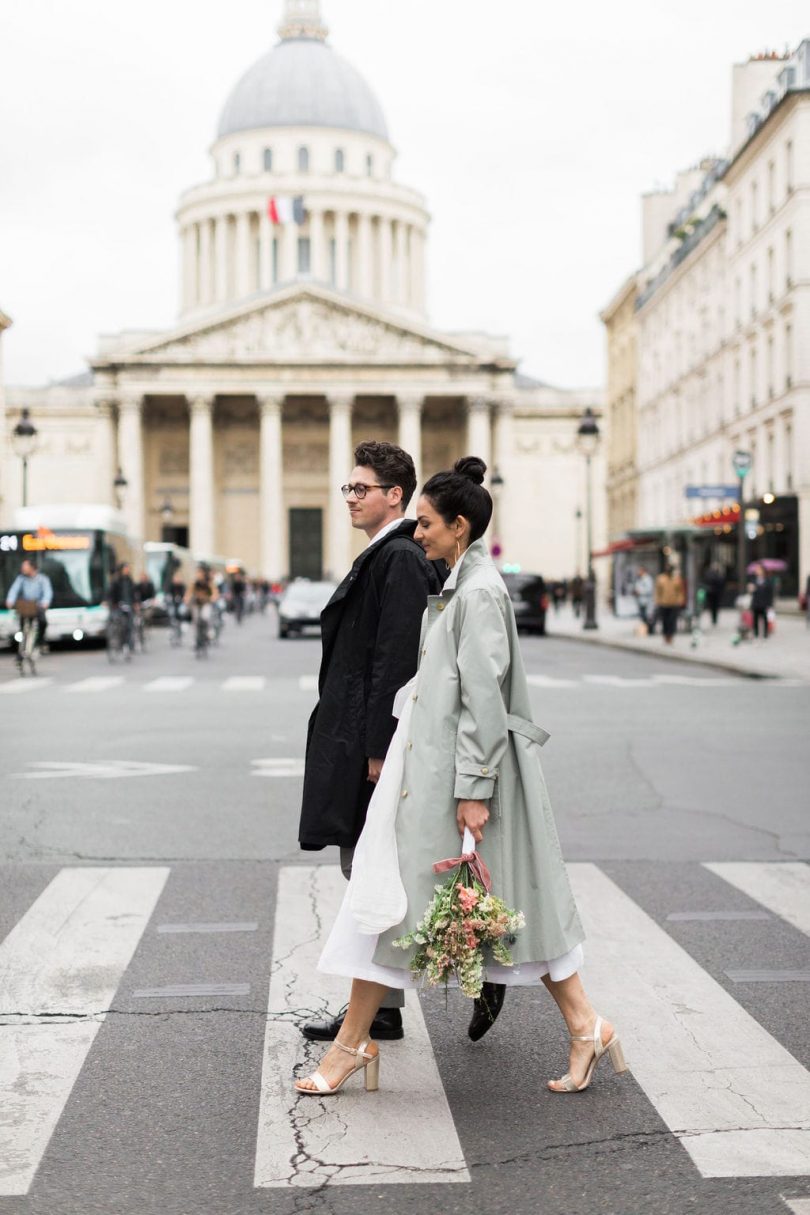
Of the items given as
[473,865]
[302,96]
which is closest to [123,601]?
[473,865]

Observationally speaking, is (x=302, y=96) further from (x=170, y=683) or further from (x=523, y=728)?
(x=523, y=728)

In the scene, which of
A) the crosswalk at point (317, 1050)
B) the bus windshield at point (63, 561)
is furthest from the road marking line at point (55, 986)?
the bus windshield at point (63, 561)

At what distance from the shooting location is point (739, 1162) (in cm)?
399

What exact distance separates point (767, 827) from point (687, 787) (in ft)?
5.44

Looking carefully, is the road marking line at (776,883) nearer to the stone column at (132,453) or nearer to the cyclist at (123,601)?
the cyclist at (123,601)

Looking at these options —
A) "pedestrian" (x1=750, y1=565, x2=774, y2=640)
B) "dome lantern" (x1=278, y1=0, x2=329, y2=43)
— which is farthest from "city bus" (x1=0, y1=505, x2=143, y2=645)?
"dome lantern" (x1=278, y1=0, x2=329, y2=43)

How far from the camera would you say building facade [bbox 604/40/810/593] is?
44.6m

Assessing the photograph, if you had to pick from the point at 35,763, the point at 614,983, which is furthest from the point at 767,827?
the point at 35,763

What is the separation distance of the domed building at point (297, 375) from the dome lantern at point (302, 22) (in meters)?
0.16

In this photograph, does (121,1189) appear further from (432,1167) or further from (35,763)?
(35,763)

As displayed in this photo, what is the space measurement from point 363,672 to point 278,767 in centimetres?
717

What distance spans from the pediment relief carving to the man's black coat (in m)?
83.9

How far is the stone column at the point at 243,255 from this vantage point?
4173 inches

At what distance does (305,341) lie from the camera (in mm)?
88125
